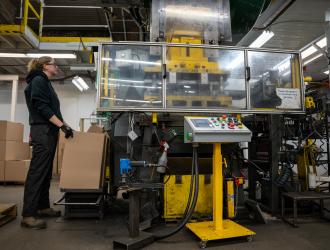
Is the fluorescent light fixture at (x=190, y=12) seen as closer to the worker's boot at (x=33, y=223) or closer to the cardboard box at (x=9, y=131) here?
the worker's boot at (x=33, y=223)

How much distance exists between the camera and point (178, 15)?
10.6ft

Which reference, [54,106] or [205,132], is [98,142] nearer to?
[54,106]

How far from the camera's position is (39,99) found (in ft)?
8.07

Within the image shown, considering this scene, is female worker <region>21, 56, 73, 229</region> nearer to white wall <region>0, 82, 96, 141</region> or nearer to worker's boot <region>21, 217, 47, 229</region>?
worker's boot <region>21, 217, 47, 229</region>

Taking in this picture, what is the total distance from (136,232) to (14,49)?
455cm

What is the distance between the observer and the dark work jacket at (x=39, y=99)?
2.47 meters

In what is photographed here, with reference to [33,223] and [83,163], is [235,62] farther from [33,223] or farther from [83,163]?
[33,223]

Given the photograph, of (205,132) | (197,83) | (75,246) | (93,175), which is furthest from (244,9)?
(75,246)

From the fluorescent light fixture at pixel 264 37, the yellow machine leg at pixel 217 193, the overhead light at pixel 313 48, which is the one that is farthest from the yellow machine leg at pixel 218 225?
the overhead light at pixel 313 48

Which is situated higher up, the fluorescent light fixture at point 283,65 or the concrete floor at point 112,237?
the fluorescent light fixture at point 283,65

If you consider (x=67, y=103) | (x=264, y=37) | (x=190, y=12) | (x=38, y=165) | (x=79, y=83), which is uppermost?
(x=264, y=37)

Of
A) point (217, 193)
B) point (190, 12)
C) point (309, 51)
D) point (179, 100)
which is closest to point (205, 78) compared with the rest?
point (179, 100)

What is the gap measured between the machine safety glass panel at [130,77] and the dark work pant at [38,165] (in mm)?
625

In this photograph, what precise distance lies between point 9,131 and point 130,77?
3889 millimetres
